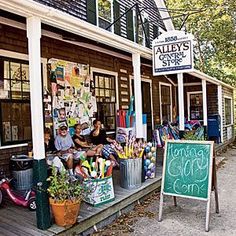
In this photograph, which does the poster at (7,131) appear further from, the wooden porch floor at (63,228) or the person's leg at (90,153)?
the person's leg at (90,153)

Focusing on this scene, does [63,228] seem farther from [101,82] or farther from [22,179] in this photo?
[101,82]

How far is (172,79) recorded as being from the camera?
11.3 meters

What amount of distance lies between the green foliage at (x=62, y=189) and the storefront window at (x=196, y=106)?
30.2ft

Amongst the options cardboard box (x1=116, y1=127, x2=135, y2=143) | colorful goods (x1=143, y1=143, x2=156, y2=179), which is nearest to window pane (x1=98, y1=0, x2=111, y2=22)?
cardboard box (x1=116, y1=127, x2=135, y2=143)

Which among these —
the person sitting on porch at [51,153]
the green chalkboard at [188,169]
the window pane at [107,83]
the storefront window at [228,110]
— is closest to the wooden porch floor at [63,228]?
the green chalkboard at [188,169]

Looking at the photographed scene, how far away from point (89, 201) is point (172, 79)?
8344 millimetres

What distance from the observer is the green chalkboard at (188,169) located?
3.67 meters

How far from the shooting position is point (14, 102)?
15.9 ft

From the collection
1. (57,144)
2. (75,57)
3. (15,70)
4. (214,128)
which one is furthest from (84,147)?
(214,128)

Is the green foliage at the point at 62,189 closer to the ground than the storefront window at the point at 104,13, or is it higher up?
closer to the ground

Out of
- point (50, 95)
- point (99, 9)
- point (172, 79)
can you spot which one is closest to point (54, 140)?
point (50, 95)

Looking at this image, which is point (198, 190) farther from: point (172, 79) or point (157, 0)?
point (157, 0)

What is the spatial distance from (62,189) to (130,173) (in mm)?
1610

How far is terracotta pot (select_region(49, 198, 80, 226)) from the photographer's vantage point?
306 cm
